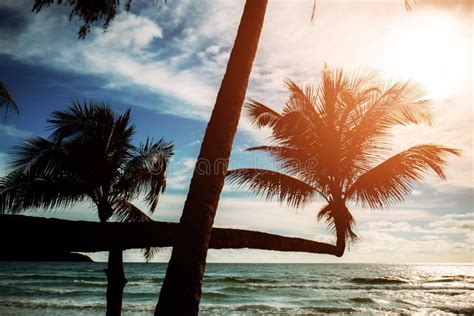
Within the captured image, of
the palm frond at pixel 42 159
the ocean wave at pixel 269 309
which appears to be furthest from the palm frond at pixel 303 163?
the ocean wave at pixel 269 309

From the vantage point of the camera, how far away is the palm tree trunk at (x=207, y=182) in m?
2.91

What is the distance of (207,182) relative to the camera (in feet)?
10.8

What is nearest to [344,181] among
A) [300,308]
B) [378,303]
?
[300,308]

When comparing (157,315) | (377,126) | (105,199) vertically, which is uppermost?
(377,126)

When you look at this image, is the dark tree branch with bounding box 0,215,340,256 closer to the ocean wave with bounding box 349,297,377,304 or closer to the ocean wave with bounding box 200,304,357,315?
the ocean wave with bounding box 200,304,357,315

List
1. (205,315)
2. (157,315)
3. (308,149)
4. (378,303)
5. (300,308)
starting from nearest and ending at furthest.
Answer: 1. (157,315)
2. (308,149)
3. (205,315)
4. (300,308)
5. (378,303)

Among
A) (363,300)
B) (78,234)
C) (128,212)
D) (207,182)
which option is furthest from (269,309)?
(78,234)

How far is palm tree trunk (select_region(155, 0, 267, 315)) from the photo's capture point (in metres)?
2.91

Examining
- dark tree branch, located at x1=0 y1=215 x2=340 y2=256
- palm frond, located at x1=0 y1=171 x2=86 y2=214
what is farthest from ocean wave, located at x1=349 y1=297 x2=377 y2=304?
dark tree branch, located at x1=0 y1=215 x2=340 y2=256

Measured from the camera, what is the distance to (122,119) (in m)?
8.48

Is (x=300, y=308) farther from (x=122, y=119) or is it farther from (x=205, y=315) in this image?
(x=122, y=119)

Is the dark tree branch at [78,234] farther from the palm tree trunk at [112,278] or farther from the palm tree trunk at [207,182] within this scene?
the palm tree trunk at [112,278]

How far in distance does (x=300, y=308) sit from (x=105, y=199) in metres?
16.4

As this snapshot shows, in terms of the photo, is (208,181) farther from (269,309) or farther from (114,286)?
(269,309)
